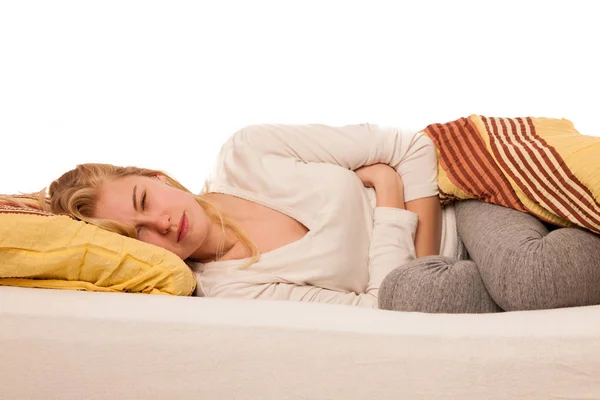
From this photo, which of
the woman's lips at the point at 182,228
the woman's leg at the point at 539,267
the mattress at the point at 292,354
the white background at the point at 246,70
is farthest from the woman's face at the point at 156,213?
the white background at the point at 246,70

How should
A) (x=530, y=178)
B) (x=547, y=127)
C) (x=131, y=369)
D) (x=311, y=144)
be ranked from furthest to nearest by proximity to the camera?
(x=311, y=144) → (x=547, y=127) → (x=530, y=178) → (x=131, y=369)

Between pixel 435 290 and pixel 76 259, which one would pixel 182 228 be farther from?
pixel 435 290

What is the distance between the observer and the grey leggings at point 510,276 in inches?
33.2

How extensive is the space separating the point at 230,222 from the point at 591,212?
2.10 ft

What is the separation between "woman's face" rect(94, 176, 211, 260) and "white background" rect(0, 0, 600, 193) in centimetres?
75

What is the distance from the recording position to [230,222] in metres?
1.22

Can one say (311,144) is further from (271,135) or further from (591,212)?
(591,212)

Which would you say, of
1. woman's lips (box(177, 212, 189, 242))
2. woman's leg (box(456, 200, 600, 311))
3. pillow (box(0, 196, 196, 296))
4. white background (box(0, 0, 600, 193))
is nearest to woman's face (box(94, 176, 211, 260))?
woman's lips (box(177, 212, 189, 242))

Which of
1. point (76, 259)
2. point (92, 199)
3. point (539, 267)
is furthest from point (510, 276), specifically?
point (92, 199)

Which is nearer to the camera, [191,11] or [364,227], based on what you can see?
[364,227]

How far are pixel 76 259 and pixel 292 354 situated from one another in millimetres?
399

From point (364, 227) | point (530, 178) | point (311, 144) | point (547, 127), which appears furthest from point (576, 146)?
point (311, 144)

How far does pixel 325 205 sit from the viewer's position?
48.1 inches

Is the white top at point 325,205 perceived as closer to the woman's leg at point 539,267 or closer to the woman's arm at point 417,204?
the woman's arm at point 417,204
